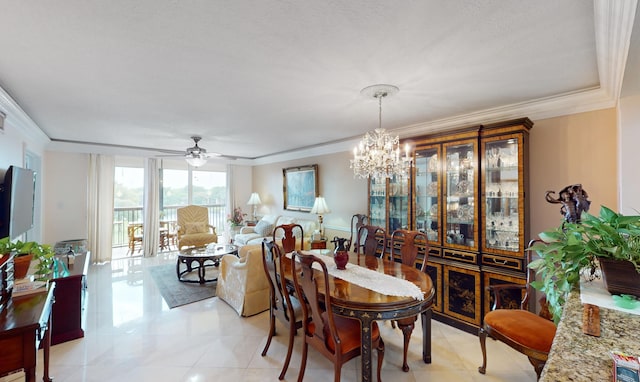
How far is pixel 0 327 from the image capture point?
4.79 ft

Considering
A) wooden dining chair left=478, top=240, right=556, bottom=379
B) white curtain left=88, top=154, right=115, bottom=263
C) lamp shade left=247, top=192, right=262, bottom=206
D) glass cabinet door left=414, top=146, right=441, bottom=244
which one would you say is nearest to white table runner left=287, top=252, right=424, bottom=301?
wooden dining chair left=478, top=240, right=556, bottom=379

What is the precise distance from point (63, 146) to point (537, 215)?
7.67m

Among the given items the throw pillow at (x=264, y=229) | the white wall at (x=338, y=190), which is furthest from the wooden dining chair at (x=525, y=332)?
the throw pillow at (x=264, y=229)

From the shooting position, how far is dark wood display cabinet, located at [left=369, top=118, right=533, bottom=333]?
2.73 metres

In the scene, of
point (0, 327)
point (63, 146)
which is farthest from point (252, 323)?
point (63, 146)

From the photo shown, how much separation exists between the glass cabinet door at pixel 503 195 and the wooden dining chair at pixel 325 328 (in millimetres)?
1747

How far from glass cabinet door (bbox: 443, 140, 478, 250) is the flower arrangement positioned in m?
5.30

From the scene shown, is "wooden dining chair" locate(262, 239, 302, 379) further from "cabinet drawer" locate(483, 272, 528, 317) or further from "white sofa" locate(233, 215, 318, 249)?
"white sofa" locate(233, 215, 318, 249)

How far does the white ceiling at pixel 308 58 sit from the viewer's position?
1405 millimetres

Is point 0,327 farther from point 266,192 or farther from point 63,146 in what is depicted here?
point 266,192

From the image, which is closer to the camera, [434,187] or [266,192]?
[434,187]

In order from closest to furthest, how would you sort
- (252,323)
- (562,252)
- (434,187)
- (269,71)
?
(562,252) → (269,71) → (252,323) → (434,187)

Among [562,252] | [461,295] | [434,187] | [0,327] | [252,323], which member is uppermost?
[434,187]

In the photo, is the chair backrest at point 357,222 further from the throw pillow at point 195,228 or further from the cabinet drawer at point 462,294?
the throw pillow at point 195,228
